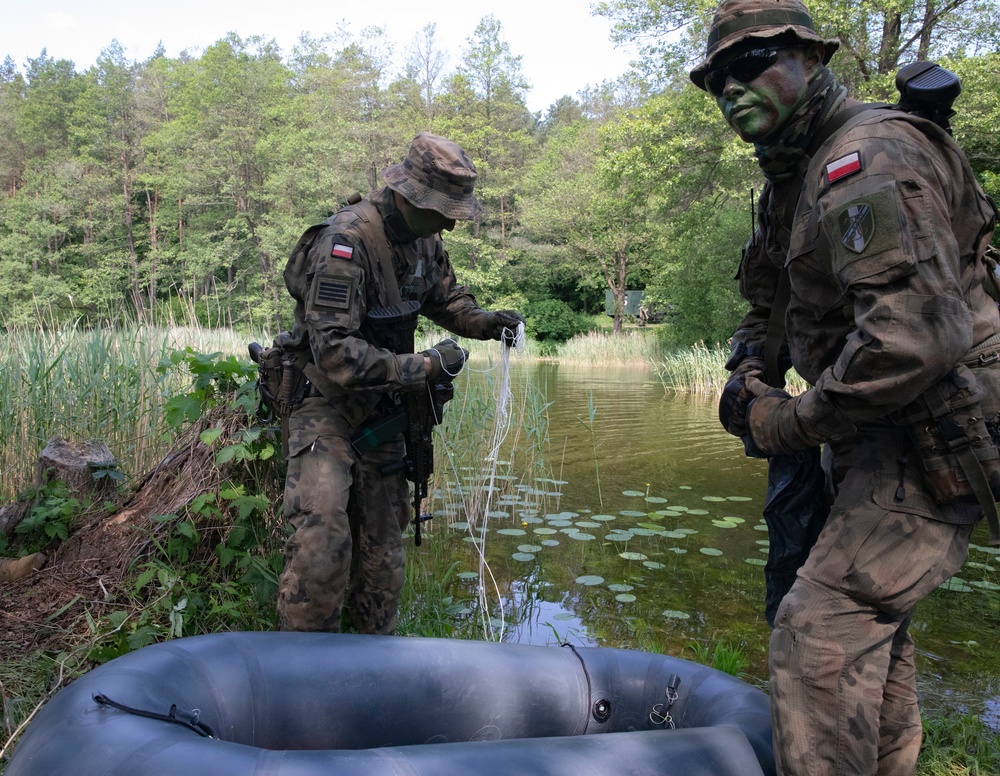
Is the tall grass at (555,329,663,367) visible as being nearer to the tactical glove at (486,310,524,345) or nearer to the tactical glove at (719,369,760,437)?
the tactical glove at (486,310,524,345)

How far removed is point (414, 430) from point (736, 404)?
61.9 inches

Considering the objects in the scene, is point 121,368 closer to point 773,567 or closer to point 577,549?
point 577,549

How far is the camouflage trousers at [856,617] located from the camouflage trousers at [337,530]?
1.65 metres

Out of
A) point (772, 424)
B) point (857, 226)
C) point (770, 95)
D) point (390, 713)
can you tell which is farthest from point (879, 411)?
point (390, 713)

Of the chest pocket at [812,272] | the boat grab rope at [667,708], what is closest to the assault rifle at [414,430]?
the boat grab rope at [667,708]

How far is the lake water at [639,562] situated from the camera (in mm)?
3902

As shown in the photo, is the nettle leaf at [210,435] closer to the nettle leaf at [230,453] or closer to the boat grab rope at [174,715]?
the nettle leaf at [230,453]

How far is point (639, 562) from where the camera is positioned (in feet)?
16.8

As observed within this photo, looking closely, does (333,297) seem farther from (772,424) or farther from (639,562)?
(639,562)

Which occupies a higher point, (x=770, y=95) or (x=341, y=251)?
(x=770, y=95)

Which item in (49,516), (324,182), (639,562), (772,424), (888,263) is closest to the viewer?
(888,263)

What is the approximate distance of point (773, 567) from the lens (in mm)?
2326

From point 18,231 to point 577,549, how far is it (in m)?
34.6

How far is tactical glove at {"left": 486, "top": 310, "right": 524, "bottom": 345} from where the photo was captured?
3586mm
